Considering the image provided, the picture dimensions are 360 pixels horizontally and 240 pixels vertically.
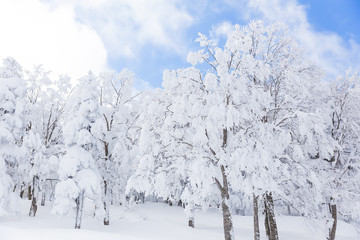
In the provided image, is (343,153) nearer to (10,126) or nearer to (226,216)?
(226,216)

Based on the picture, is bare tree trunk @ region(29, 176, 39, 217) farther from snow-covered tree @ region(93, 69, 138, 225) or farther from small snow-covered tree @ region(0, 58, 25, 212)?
snow-covered tree @ region(93, 69, 138, 225)

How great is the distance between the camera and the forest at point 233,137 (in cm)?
1072

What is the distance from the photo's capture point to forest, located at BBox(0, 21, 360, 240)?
10.7 meters

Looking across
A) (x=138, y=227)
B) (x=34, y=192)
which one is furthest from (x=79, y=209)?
(x=34, y=192)

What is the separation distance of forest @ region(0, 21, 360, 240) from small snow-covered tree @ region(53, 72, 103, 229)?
64 mm

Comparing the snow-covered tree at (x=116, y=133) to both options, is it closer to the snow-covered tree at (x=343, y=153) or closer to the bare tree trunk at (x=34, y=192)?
the bare tree trunk at (x=34, y=192)

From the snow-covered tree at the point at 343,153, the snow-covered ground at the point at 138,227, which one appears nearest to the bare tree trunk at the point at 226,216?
the snow-covered ground at the point at 138,227

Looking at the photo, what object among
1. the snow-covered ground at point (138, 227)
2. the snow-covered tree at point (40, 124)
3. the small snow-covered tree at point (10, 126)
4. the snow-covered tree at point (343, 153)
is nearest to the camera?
the snow-covered ground at point (138, 227)

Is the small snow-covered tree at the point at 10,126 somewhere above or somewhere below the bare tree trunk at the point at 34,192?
above

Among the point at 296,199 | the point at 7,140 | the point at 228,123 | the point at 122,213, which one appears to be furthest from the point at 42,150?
the point at 296,199

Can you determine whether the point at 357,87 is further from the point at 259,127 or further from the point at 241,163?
the point at 241,163

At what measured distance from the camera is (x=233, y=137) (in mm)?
11523

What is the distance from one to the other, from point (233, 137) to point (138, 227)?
10184mm

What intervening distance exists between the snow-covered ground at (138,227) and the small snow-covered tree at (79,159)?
156cm
